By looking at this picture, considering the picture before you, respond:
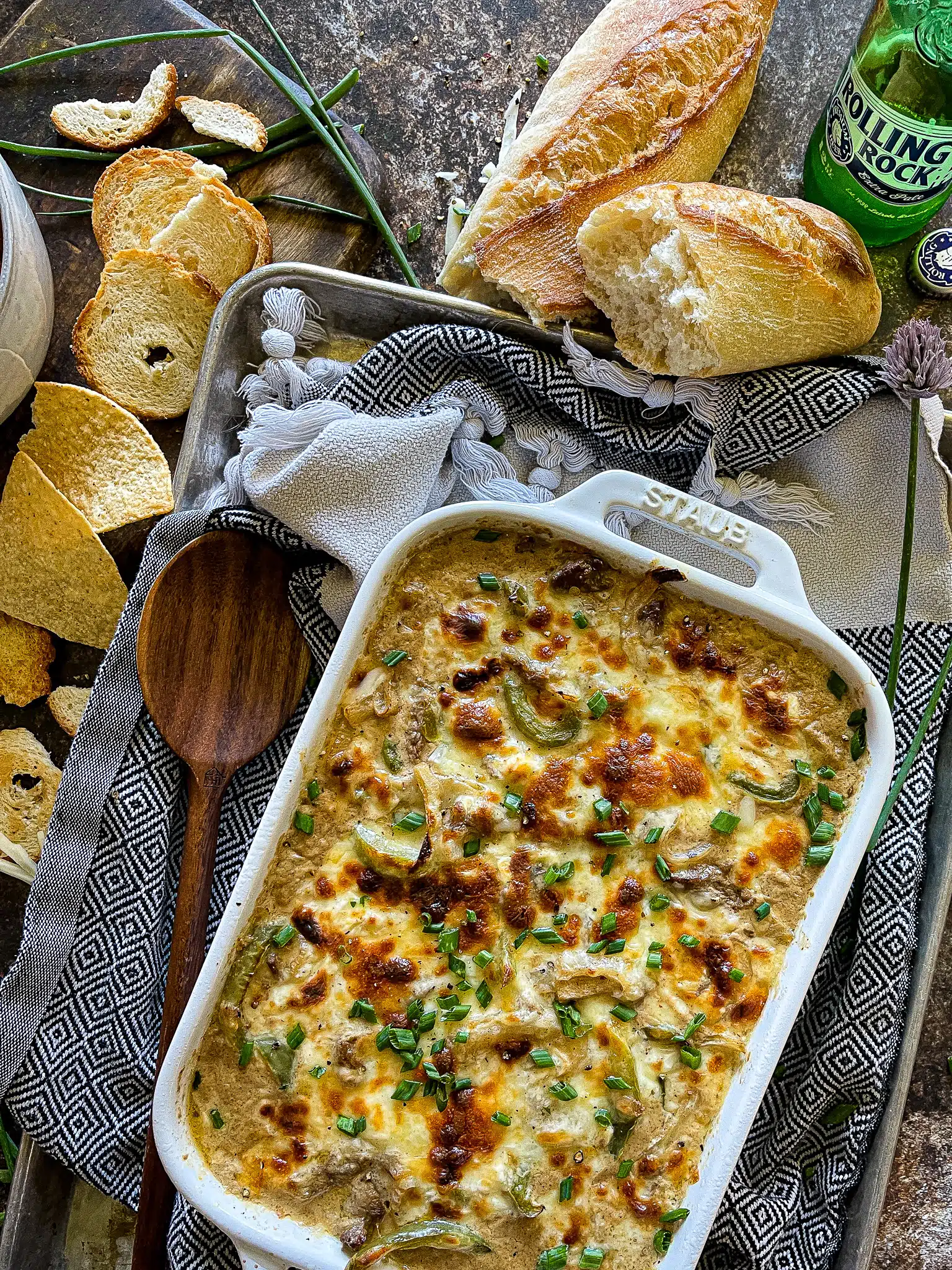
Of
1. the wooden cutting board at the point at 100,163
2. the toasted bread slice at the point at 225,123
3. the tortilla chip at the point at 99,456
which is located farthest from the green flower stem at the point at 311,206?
the tortilla chip at the point at 99,456

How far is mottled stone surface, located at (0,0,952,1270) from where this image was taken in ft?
8.48

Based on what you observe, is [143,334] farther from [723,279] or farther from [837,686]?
[837,686]

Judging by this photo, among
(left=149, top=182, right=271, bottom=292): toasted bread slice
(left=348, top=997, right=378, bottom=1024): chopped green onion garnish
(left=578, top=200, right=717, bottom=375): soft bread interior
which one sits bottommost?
(left=348, top=997, right=378, bottom=1024): chopped green onion garnish

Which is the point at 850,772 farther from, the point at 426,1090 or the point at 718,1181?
the point at 426,1090

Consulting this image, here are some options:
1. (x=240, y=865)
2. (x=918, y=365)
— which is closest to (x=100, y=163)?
(x=240, y=865)

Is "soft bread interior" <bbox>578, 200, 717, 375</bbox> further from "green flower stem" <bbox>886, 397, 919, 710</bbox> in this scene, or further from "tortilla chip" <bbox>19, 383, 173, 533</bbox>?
"tortilla chip" <bbox>19, 383, 173, 533</bbox>

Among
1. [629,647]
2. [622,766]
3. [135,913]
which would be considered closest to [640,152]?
[629,647]

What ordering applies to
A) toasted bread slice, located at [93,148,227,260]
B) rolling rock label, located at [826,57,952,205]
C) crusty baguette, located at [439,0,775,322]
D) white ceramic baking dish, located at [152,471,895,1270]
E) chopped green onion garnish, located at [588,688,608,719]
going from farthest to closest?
1. toasted bread slice, located at [93,148,227,260]
2. crusty baguette, located at [439,0,775,322]
3. rolling rock label, located at [826,57,952,205]
4. chopped green onion garnish, located at [588,688,608,719]
5. white ceramic baking dish, located at [152,471,895,1270]

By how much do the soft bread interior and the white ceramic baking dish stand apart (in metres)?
0.33

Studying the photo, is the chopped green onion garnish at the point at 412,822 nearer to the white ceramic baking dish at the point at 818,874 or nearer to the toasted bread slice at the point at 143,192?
the white ceramic baking dish at the point at 818,874

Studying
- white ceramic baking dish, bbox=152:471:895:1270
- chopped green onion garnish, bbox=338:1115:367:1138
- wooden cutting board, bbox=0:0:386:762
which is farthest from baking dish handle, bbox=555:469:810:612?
chopped green onion garnish, bbox=338:1115:367:1138

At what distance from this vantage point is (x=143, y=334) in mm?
2594

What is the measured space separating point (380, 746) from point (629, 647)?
54 centimetres

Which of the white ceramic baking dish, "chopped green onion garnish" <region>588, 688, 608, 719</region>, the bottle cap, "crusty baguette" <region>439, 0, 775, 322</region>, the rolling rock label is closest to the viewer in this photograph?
the white ceramic baking dish
